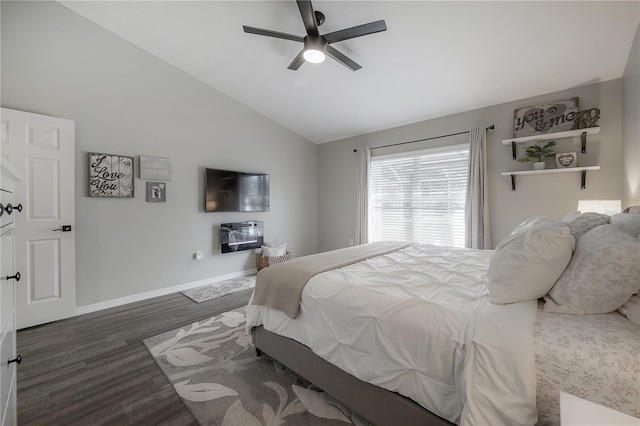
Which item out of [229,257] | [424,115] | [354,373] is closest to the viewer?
[354,373]

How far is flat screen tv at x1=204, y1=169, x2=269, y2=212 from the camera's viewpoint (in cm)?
386

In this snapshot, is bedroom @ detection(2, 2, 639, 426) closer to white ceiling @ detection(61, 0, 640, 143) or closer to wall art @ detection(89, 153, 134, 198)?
wall art @ detection(89, 153, 134, 198)

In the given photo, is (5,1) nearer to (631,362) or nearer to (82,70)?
(82,70)

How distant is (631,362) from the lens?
0.83 m

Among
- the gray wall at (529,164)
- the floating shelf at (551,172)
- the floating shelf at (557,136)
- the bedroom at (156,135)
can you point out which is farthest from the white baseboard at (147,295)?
the floating shelf at (557,136)

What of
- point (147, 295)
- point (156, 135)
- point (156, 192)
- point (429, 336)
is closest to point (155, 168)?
point (156, 192)

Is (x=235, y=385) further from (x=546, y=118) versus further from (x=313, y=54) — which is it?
(x=546, y=118)

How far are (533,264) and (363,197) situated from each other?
354cm

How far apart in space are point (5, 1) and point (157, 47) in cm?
124

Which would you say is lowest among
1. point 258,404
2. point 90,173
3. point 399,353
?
Answer: point 258,404

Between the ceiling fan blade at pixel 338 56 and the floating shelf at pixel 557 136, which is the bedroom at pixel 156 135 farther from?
the ceiling fan blade at pixel 338 56

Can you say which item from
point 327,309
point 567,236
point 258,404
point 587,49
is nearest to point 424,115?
point 587,49

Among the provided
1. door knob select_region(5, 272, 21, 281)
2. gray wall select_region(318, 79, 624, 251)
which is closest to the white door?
door knob select_region(5, 272, 21, 281)

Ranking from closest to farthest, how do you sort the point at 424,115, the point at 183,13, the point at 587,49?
the point at 587,49 < the point at 183,13 < the point at 424,115
